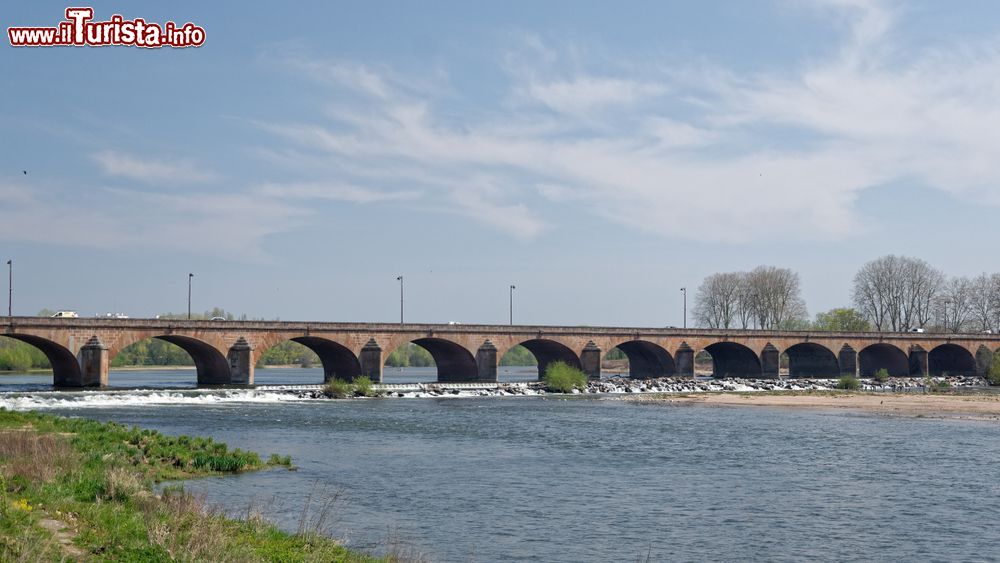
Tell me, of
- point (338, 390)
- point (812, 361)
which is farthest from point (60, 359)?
point (812, 361)

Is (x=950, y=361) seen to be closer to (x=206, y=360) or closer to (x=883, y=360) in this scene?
(x=883, y=360)

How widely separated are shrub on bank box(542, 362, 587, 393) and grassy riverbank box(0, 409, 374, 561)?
53.3 m

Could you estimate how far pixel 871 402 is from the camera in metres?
69.2

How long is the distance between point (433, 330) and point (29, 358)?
257 feet

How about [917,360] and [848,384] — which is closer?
[848,384]

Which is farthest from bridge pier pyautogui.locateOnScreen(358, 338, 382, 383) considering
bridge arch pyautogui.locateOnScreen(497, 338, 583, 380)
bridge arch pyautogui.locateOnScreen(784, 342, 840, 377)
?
bridge arch pyautogui.locateOnScreen(784, 342, 840, 377)

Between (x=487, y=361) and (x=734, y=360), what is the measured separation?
3598 centimetres

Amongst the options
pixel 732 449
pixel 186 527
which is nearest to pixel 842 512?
pixel 732 449

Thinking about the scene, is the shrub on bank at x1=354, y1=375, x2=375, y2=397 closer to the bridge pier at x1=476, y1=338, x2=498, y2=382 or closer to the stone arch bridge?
the stone arch bridge

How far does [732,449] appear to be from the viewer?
131ft

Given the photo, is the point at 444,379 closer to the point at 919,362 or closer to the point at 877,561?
the point at 919,362

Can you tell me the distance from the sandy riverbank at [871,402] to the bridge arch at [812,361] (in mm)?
29250

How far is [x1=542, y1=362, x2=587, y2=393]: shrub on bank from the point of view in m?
80.1

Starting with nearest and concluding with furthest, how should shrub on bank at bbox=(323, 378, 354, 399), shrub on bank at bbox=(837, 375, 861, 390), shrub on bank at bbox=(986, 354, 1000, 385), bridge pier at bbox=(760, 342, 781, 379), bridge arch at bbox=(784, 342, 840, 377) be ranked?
shrub on bank at bbox=(323, 378, 354, 399) < shrub on bank at bbox=(837, 375, 861, 390) < shrub on bank at bbox=(986, 354, 1000, 385) < bridge pier at bbox=(760, 342, 781, 379) < bridge arch at bbox=(784, 342, 840, 377)
